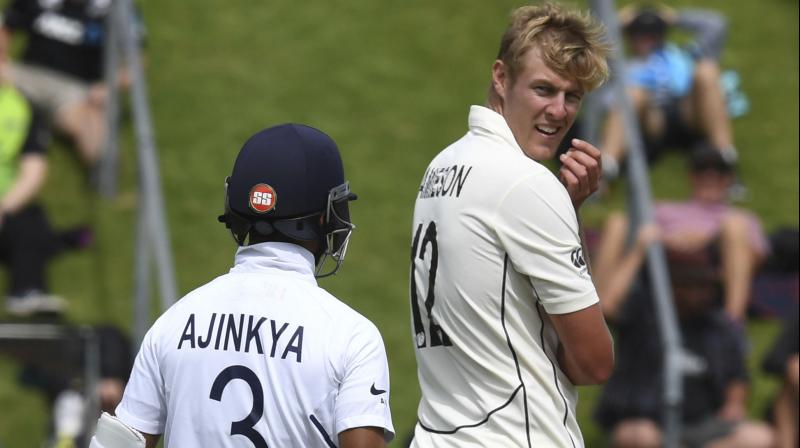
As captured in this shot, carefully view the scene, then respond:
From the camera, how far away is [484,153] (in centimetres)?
362

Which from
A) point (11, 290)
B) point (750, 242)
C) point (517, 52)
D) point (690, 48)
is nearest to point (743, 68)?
point (690, 48)

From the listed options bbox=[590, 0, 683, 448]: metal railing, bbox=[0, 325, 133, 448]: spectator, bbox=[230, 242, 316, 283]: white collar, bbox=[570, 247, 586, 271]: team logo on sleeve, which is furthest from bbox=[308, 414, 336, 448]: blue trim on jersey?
bbox=[0, 325, 133, 448]: spectator

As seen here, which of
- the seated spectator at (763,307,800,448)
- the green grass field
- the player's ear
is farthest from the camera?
the green grass field

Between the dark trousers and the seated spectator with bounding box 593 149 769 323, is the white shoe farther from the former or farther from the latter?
the seated spectator with bounding box 593 149 769 323

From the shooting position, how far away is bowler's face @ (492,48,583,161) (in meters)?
3.65

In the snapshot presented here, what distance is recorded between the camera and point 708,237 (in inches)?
339

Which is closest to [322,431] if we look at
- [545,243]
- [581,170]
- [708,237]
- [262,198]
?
[262,198]

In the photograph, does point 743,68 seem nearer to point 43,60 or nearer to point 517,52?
point 43,60

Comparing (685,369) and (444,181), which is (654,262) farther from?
(444,181)

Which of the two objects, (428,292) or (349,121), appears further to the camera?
(349,121)

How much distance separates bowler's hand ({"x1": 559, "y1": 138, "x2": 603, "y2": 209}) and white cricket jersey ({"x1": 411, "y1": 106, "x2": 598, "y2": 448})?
0.09m

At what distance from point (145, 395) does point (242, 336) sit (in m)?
0.29

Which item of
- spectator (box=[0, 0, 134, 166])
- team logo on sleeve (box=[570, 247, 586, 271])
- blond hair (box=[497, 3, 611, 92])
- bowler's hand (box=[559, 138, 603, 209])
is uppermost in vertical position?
blond hair (box=[497, 3, 611, 92])

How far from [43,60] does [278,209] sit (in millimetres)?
7128
